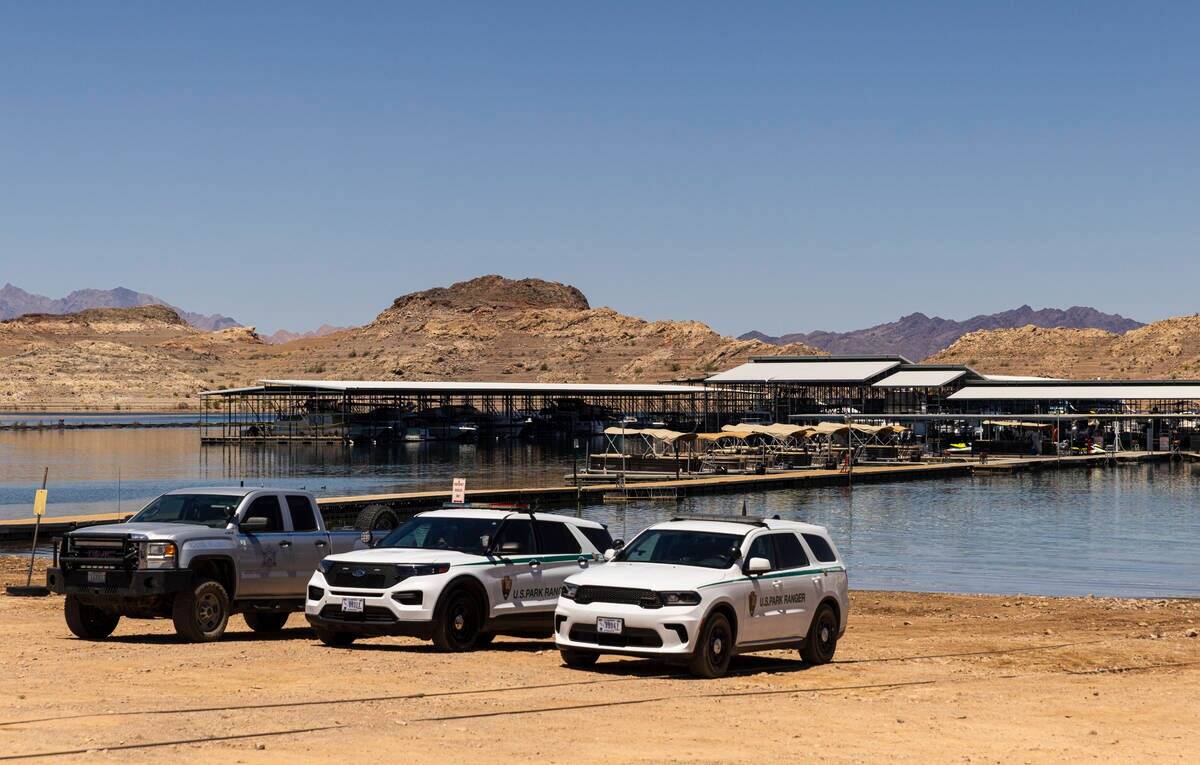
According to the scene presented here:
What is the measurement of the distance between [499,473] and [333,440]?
54.4 metres

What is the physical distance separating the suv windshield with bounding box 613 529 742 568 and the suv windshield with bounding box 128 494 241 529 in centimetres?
541

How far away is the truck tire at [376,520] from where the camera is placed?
21.8 metres

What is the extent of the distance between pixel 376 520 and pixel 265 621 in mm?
2398

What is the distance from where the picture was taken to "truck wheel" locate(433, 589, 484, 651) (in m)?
17.3

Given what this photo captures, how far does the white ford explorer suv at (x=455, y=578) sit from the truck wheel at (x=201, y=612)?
1.41 metres

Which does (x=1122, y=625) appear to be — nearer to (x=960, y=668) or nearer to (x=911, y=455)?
(x=960, y=668)

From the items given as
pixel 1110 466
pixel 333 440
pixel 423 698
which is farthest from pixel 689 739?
pixel 333 440

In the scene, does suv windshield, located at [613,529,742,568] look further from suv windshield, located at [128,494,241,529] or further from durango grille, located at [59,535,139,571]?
durango grille, located at [59,535,139,571]

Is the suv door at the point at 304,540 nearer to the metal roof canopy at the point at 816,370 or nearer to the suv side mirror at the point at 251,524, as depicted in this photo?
the suv side mirror at the point at 251,524

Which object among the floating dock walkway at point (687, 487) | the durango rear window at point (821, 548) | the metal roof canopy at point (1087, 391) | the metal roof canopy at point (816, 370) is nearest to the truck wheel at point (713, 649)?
the durango rear window at point (821, 548)

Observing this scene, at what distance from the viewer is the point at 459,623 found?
17641mm

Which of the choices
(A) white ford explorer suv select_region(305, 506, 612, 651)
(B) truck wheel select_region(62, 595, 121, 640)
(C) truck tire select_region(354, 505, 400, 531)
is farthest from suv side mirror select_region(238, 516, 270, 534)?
(C) truck tire select_region(354, 505, 400, 531)

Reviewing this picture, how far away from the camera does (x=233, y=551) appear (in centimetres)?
1862

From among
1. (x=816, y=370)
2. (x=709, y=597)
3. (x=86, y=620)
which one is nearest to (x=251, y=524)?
(x=86, y=620)
